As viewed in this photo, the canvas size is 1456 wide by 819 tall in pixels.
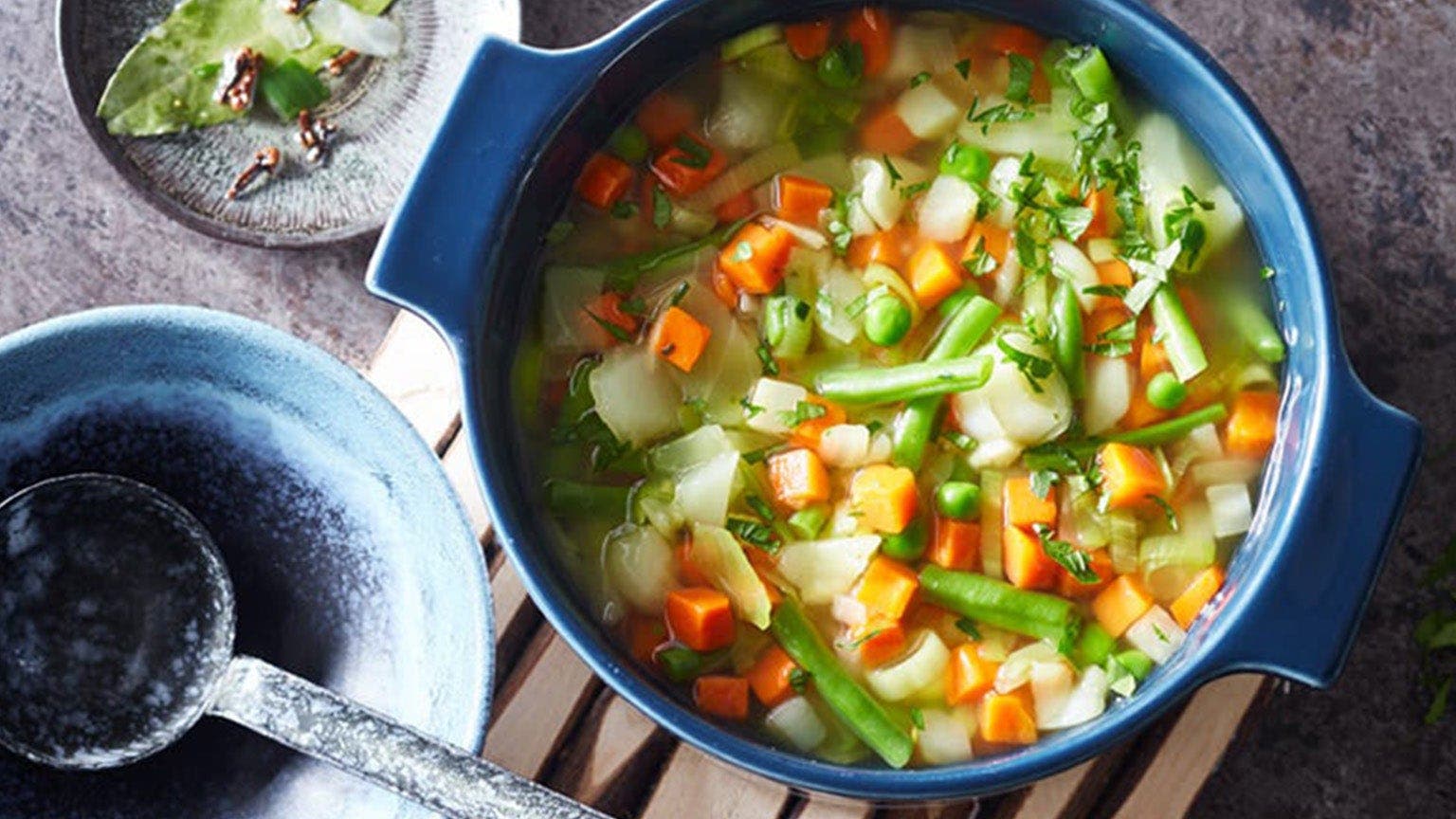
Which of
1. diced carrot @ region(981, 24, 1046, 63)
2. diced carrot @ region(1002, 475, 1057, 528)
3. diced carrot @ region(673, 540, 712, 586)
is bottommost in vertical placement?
diced carrot @ region(673, 540, 712, 586)

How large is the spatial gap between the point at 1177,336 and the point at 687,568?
0.49 meters

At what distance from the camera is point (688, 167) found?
1812mm

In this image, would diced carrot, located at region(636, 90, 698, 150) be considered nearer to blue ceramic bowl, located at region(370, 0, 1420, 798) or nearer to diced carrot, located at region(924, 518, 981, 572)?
blue ceramic bowl, located at region(370, 0, 1420, 798)

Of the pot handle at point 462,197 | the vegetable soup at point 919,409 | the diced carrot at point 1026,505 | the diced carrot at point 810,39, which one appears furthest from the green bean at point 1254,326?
the pot handle at point 462,197

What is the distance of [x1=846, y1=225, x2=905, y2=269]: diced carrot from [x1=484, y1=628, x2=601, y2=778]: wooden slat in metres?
0.49

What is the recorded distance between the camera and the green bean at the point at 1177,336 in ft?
5.71

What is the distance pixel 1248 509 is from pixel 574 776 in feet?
2.34

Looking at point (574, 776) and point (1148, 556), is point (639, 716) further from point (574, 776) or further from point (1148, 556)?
point (1148, 556)

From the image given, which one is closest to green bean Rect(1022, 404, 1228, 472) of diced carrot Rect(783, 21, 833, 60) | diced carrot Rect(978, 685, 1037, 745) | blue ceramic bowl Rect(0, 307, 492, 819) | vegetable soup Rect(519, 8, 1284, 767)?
vegetable soup Rect(519, 8, 1284, 767)

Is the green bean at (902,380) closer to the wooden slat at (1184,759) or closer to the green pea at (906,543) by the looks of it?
the green pea at (906,543)

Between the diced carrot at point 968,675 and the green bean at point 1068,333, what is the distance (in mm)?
254

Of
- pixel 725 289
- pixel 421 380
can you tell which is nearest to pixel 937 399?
pixel 725 289

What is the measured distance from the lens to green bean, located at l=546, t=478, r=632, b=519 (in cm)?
177

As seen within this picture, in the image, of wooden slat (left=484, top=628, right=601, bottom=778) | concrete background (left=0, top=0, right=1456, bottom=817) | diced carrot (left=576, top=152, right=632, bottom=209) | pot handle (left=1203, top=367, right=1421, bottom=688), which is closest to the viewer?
pot handle (left=1203, top=367, right=1421, bottom=688)
